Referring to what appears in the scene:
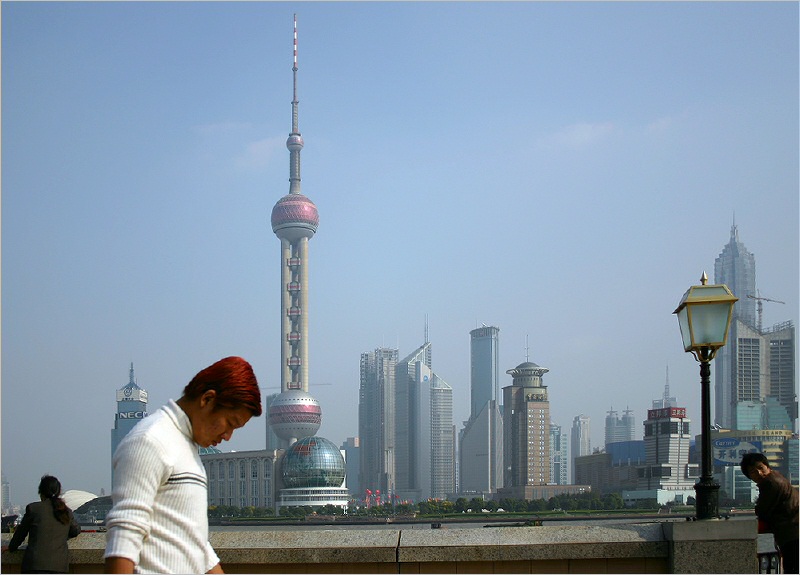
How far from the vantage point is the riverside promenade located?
8.22 metres

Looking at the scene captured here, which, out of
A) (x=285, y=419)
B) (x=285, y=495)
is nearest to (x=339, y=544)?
(x=285, y=495)

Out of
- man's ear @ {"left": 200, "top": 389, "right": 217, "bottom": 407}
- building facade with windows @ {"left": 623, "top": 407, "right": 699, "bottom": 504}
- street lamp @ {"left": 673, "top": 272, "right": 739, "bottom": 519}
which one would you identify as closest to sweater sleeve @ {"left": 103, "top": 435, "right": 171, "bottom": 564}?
man's ear @ {"left": 200, "top": 389, "right": 217, "bottom": 407}

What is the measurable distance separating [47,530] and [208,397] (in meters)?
5.00

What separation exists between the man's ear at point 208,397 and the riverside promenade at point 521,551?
15.3ft

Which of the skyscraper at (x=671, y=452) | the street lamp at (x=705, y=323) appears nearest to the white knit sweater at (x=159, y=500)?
the street lamp at (x=705, y=323)

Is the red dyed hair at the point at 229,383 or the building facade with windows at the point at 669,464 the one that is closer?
the red dyed hair at the point at 229,383

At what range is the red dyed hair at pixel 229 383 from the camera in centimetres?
390

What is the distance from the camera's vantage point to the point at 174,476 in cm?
381

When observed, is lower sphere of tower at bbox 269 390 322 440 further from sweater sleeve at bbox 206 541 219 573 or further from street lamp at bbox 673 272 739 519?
sweater sleeve at bbox 206 541 219 573

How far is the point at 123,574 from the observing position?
3646 mm

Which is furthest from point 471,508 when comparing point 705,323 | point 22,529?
point 22,529

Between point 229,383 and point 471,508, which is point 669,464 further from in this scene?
point 229,383

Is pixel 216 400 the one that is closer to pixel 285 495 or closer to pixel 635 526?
pixel 635 526

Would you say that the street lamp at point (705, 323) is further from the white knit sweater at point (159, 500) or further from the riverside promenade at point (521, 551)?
the white knit sweater at point (159, 500)
